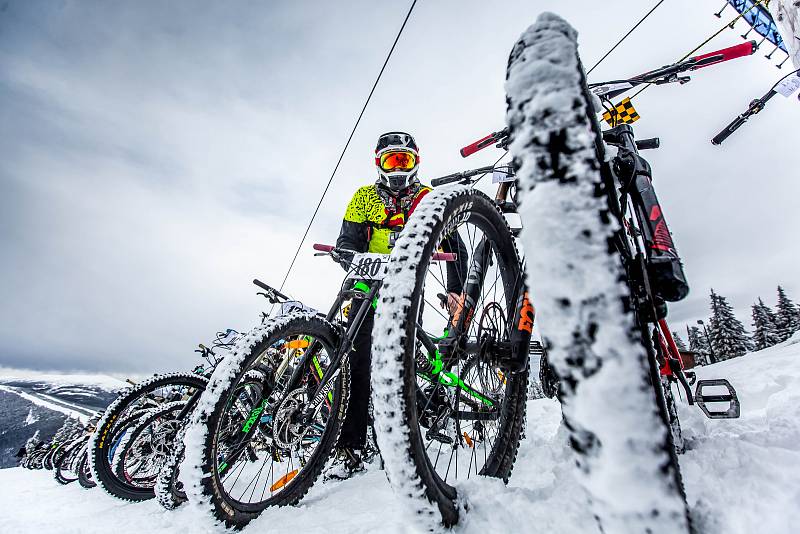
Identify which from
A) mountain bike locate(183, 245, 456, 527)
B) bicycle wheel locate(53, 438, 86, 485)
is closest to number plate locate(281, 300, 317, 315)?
mountain bike locate(183, 245, 456, 527)

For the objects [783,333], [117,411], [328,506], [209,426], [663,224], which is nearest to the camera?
[663,224]

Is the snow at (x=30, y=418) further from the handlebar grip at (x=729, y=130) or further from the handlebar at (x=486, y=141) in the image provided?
the handlebar grip at (x=729, y=130)

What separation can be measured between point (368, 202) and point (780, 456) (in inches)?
122

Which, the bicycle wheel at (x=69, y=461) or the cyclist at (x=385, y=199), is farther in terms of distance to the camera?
the bicycle wheel at (x=69, y=461)

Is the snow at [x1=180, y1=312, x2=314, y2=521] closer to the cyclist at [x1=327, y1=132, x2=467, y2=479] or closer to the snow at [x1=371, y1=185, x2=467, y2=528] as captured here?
the snow at [x1=371, y1=185, x2=467, y2=528]

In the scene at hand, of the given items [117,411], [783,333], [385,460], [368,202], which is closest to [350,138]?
[368,202]

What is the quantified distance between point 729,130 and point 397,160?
4937 mm

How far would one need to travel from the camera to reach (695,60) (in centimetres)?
224

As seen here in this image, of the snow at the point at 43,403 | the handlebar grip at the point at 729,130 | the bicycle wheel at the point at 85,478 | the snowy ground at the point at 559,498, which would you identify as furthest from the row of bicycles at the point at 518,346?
the snow at the point at 43,403

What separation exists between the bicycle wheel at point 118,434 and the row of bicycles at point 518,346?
0.02 meters

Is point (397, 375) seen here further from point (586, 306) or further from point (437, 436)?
point (437, 436)

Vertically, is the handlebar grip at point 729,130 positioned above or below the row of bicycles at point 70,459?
above

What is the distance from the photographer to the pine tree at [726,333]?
26672mm

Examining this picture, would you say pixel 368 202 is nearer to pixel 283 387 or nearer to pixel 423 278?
pixel 283 387
